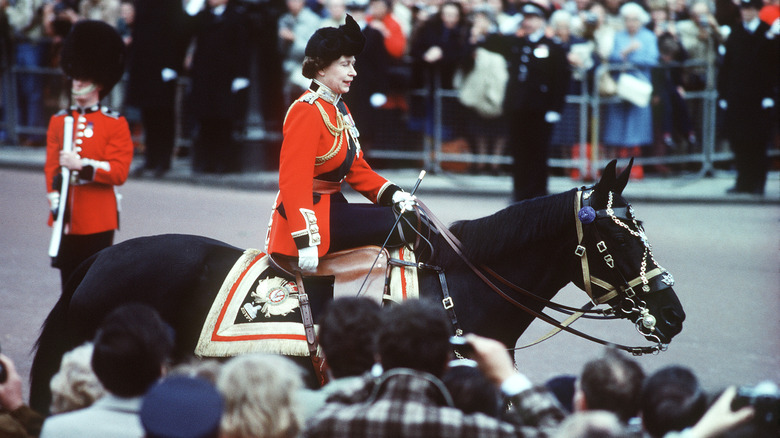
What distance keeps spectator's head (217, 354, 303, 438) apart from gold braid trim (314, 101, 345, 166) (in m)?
1.64

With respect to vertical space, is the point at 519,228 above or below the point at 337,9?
below

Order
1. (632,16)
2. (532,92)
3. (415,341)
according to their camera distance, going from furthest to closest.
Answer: (632,16) < (532,92) < (415,341)

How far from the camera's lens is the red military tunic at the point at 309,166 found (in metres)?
3.92

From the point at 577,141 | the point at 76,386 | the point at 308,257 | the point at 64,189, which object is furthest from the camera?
the point at 577,141

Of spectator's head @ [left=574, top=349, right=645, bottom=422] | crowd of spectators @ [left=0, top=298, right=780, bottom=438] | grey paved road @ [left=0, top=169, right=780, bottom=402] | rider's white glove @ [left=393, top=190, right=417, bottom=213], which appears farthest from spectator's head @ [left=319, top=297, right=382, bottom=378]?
grey paved road @ [left=0, top=169, right=780, bottom=402]

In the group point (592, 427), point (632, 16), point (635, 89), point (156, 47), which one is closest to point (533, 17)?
point (632, 16)

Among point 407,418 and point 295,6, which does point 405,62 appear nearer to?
point 295,6

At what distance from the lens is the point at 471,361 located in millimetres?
3842

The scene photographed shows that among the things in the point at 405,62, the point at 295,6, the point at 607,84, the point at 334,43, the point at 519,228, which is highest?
the point at 295,6

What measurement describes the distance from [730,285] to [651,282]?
3.84 meters

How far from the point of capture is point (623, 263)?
13.1 feet

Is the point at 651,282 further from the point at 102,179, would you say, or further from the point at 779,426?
the point at 102,179

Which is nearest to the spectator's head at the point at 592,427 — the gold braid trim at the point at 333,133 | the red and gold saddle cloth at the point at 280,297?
the red and gold saddle cloth at the point at 280,297

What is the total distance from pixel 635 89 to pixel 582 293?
4.28 meters
